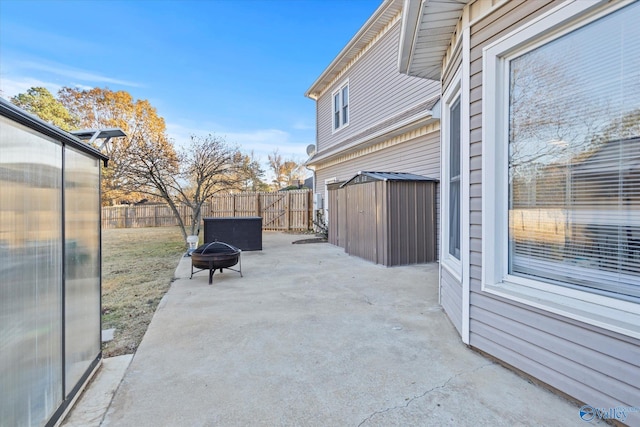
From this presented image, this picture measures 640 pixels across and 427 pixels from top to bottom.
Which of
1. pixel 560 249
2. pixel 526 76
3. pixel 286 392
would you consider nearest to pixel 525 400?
pixel 560 249

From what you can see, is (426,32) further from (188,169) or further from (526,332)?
(188,169)

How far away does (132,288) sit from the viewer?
504 centimetres

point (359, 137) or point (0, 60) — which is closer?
point (359, 137)

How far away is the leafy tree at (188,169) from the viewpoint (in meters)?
8.43

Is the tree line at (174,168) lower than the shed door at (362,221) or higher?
higher

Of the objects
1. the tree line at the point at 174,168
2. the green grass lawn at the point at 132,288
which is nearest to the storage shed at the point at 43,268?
the green grass lawn at the point at 132,288

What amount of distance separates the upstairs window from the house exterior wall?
27.9ft

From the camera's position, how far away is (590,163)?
1.99 metres

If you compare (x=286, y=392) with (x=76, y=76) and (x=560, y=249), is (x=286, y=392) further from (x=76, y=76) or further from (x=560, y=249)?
(x=76, y=76)

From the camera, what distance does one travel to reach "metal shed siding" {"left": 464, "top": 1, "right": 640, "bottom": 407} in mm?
1795

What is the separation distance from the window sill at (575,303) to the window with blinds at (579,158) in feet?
0.21

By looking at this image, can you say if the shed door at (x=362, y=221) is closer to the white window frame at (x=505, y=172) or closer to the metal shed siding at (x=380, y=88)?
the metal shed siding at (x=380, y=88)

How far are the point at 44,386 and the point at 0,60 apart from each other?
16116 mm

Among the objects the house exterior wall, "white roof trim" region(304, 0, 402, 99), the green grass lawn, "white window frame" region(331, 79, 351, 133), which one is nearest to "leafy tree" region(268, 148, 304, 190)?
"white roof trim" region(304, 0, 402, 99)
